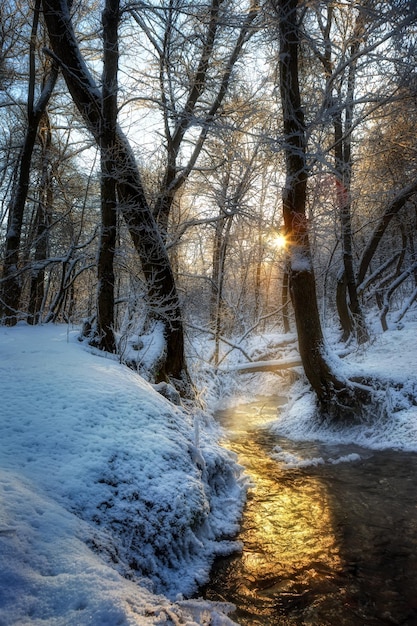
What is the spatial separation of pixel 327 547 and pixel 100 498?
2.38 meters

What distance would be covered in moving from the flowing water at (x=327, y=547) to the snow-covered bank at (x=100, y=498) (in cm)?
36

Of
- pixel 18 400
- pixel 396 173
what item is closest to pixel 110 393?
pixel 18 400

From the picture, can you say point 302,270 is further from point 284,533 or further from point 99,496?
point 99,496

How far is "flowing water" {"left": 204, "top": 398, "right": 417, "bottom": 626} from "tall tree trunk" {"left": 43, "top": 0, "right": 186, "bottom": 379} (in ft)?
10.2

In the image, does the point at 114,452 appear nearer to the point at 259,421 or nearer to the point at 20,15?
the point at 259,421

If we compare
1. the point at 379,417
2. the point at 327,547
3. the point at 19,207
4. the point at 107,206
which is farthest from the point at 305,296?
the point at 19,207

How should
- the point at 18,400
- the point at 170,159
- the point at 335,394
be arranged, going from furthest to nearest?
the point at 170,159
the point at 335,394
the point at 18,400

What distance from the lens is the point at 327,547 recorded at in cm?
411

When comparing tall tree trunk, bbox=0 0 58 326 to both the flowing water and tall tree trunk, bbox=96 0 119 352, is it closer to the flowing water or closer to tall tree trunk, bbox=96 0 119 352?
tall tree trunk, bbox=96 0 119 352

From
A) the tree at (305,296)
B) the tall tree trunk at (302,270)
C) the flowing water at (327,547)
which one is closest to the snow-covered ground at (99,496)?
the flowing water at (327,547)

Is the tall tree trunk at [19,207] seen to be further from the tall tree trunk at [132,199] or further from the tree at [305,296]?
the tree at [305,296]

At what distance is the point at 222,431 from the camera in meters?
9.04

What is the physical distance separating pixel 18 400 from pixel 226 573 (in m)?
2.65

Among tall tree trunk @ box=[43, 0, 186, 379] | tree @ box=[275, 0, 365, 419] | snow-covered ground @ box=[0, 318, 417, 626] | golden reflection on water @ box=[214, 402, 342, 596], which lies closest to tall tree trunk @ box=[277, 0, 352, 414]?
tree @ box=[275, 0, 365, 419]
